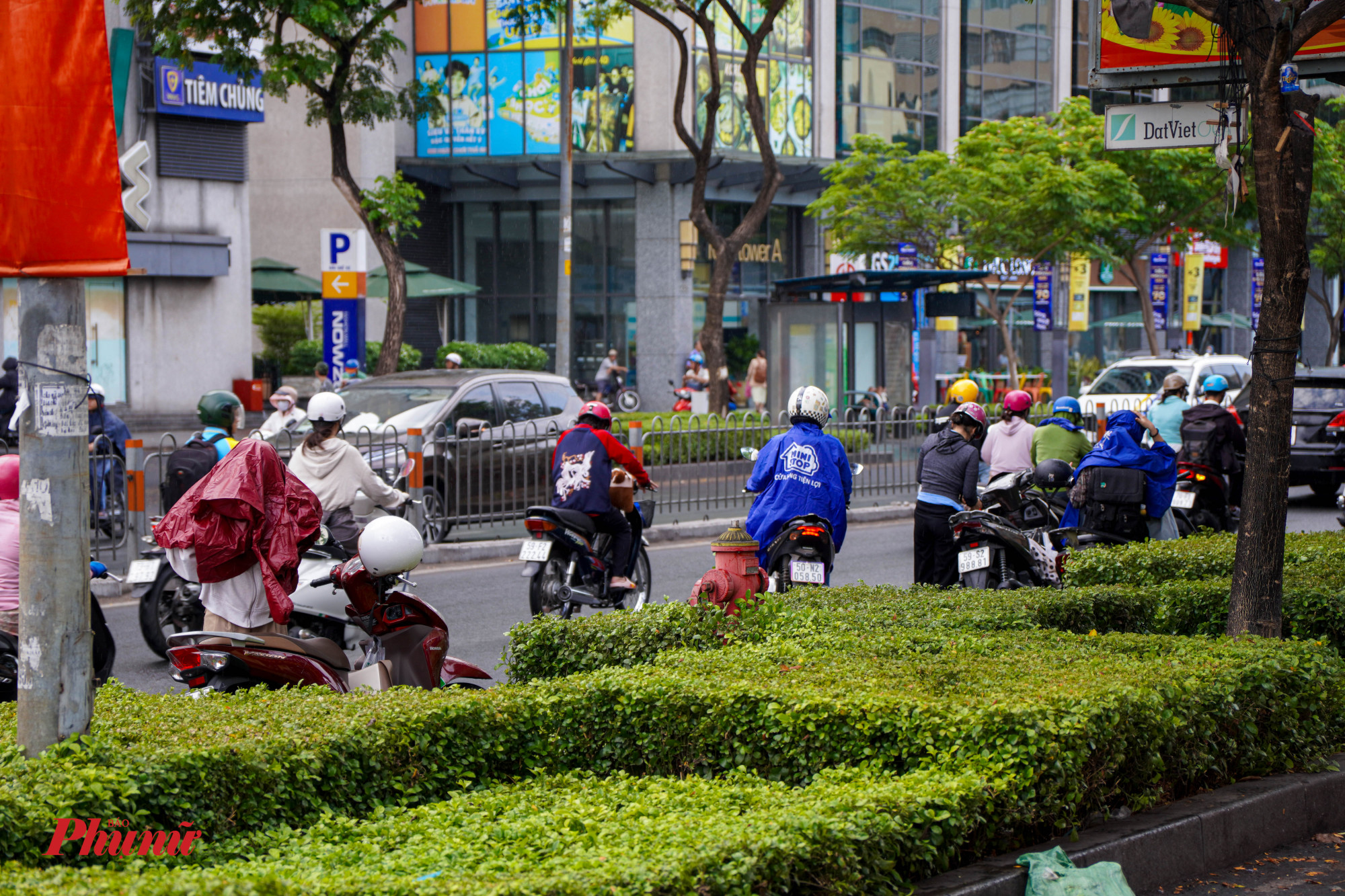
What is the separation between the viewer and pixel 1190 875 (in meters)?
4.73

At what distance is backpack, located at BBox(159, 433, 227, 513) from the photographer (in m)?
8.78

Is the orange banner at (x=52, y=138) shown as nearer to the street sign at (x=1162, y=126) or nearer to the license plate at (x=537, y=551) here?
the license plate at (x=537, y=551)

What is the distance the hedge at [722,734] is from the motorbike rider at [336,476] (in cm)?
303

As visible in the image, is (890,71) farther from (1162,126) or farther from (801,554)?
(801,554)

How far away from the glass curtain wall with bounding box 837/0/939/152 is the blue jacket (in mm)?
30771

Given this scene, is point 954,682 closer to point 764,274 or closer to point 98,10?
point 98,10

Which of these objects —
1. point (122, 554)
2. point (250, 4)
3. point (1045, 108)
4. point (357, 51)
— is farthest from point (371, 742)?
point (1045, 108)

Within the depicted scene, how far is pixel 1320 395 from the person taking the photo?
17.6 m

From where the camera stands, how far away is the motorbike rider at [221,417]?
8812mm

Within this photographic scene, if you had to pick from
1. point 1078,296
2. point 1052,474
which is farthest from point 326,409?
point 1078,296

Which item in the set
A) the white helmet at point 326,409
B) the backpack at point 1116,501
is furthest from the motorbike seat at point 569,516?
the backpack at point 1116,501

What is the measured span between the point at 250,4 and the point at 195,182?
8484 millimetres

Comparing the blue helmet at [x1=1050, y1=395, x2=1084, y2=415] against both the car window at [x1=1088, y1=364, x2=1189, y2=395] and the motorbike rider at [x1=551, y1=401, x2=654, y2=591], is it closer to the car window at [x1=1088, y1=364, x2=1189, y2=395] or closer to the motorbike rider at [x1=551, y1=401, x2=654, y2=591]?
the motorbike rider at [x1=551, y1=401, x2=654, y2=591]

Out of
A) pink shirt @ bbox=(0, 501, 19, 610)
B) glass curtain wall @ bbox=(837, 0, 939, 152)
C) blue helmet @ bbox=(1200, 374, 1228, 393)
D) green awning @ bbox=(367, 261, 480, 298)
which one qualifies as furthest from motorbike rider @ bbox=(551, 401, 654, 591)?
glass curtain wall @ bbox=(837, 0, 939, 152)
